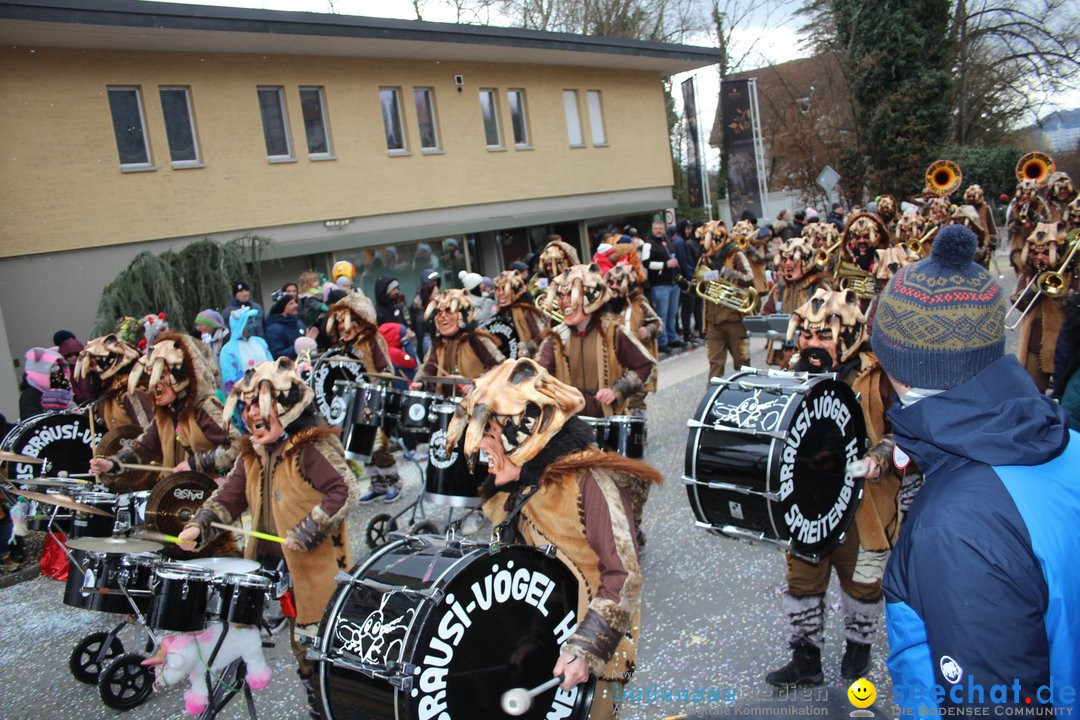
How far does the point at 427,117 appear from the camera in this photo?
20922 mm

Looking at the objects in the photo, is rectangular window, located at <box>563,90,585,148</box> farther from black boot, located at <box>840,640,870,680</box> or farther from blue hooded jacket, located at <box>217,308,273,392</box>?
black boot, located at <box>840,640,870,680</box>

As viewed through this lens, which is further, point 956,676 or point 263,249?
point 263,249

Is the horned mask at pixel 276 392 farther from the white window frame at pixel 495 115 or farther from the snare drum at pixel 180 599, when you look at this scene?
the white window frame at pixel 495 115

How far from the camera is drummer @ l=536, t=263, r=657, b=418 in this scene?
6438 millimetres

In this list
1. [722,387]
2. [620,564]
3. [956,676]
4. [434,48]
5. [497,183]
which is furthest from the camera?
[497,183]

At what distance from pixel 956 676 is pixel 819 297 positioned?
344 cm

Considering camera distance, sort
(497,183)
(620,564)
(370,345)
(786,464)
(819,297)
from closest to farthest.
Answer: (620,564), (786,464), (819,297), (370,345), (497,183)

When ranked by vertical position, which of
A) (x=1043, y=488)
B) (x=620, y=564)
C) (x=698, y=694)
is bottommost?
(x=698, y=694)

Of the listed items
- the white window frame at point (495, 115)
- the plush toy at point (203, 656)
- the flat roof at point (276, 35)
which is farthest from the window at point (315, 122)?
the plush toy at point (203, 656)

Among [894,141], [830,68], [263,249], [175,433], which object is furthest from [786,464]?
[830,68]

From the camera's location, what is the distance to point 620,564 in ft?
10.2

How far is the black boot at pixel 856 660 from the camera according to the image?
175 inches

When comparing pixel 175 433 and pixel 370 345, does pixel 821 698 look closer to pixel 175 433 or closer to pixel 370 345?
pixel 175 433

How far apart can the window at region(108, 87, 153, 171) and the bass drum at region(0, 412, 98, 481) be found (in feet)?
32.7
